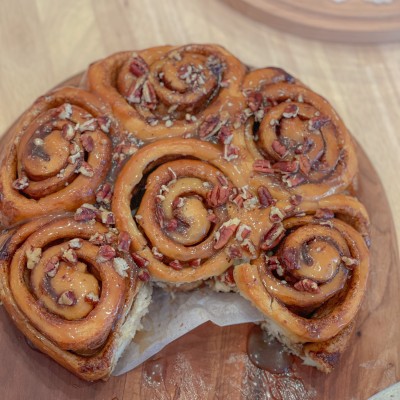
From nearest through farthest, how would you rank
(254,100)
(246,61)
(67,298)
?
(67,298) → (254,100) → (246,61)

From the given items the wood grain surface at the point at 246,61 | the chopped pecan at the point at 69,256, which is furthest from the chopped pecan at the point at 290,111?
the chopped pecan at the point at 69,256

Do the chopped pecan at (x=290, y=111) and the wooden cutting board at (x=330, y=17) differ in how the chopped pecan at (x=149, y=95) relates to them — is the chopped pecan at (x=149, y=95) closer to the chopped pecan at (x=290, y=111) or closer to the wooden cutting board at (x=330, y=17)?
the chopped pecan at (x=290, y=111)

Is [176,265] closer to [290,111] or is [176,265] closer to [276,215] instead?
[276,215]

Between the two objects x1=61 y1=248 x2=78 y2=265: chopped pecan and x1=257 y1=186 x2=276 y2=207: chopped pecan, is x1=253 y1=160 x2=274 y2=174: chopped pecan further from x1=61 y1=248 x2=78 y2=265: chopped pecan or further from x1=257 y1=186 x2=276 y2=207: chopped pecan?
x1=61 y1=248 x2=78 y2=265: chopped pecan

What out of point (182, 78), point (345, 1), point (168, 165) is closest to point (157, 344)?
point (168, 165)

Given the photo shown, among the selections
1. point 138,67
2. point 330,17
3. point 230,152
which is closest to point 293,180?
point 230,152

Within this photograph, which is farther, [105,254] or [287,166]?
[287,166]

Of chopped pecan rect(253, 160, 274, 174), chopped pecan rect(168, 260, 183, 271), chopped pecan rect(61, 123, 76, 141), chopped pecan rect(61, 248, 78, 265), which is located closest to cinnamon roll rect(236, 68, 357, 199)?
chopped pecan rect(253, 160, 274, 174)
